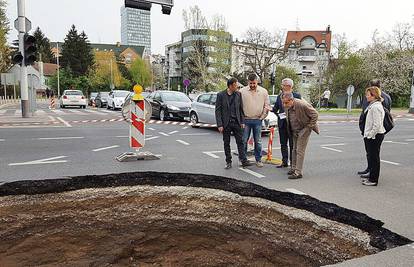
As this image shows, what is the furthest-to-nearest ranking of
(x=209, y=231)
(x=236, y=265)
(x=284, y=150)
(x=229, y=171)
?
1. (x=284, y=150)
2. (x=229, y=171)
3. (x=209, y=231)
4. (x=236, y=265)

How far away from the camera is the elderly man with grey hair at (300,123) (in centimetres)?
639

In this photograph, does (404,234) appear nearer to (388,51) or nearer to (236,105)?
(236,105)

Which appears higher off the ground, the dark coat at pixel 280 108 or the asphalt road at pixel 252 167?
the dark coat at pixel 280 108

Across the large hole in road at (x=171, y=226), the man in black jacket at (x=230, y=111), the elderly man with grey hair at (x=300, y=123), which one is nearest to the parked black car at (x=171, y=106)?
the man in black jacket at (x=230, y=111)

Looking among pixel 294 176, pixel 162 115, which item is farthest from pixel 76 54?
pixel 294 176

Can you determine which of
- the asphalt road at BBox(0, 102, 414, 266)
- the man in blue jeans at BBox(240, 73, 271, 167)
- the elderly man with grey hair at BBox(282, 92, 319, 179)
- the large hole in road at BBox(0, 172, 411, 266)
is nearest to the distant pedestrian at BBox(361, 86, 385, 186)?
the asphalt road at BBox(0, 102, 414, 266)

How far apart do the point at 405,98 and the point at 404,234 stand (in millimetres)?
51308

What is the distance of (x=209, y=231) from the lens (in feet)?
16.4

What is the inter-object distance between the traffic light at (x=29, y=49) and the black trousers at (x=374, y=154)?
14108 mm

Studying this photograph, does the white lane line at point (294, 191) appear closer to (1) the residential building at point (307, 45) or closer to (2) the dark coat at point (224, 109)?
(2) the dark coat at point (224, 109)

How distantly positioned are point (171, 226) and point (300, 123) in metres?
3.03

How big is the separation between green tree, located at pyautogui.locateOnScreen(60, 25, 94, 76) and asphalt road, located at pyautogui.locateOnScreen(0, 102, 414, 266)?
6561 cm

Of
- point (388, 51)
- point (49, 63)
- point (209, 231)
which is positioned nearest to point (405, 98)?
point (388, 51)

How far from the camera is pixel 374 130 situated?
19.4 feet
